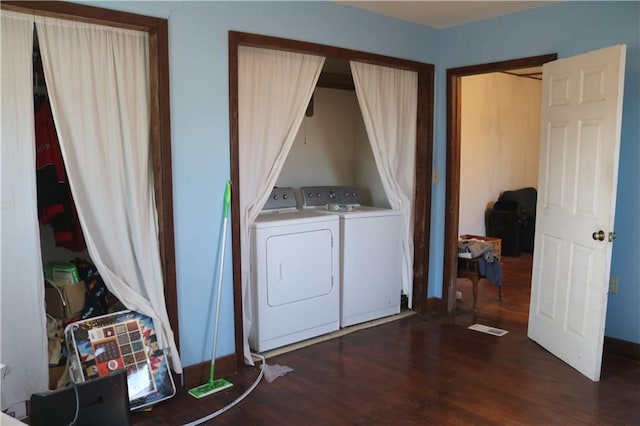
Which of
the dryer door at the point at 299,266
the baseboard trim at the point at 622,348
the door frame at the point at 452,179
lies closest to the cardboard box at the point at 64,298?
the dryer door at the point at 299,266

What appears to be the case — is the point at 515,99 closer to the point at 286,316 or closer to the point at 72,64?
the point at 286,316

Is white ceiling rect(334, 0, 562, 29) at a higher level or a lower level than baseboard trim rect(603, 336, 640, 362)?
higher

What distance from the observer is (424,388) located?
3020 mm

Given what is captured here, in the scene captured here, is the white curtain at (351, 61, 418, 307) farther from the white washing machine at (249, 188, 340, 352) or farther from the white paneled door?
the white paneled door

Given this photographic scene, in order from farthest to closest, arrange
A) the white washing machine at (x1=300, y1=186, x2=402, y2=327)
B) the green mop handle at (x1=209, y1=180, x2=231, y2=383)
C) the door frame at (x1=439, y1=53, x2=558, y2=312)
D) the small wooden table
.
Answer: the small wooden table, the door frame at (x1=439, y1=53, x2=558, y2=312), the white washing machine at (x1=300, y1=186, x2=402, y2=327), the green mop handle at (x1=209, y1=180, x2=231, y2=383)

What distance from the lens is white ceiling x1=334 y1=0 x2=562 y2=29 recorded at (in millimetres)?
3551

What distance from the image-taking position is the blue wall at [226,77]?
289cm

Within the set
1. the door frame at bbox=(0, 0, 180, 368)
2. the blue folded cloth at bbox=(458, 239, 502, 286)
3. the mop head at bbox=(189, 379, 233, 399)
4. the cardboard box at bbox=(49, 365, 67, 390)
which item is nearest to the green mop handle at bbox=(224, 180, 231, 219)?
the door frame at bbox=(0, 0, 180, 368)

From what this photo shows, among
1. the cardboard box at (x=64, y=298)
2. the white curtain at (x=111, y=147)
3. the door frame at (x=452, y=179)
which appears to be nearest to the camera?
the white curtain at (x=111, y=147)

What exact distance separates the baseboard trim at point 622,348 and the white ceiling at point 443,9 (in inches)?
90.7

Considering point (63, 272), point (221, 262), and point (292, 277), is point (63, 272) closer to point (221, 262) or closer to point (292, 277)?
point (221, 262)

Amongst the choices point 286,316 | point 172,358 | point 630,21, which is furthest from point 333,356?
point 630,21

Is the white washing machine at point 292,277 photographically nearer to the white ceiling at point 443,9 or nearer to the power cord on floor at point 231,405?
the power cord on floor at point 231,405

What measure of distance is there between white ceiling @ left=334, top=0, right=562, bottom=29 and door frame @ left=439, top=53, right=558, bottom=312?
0.39 meters
